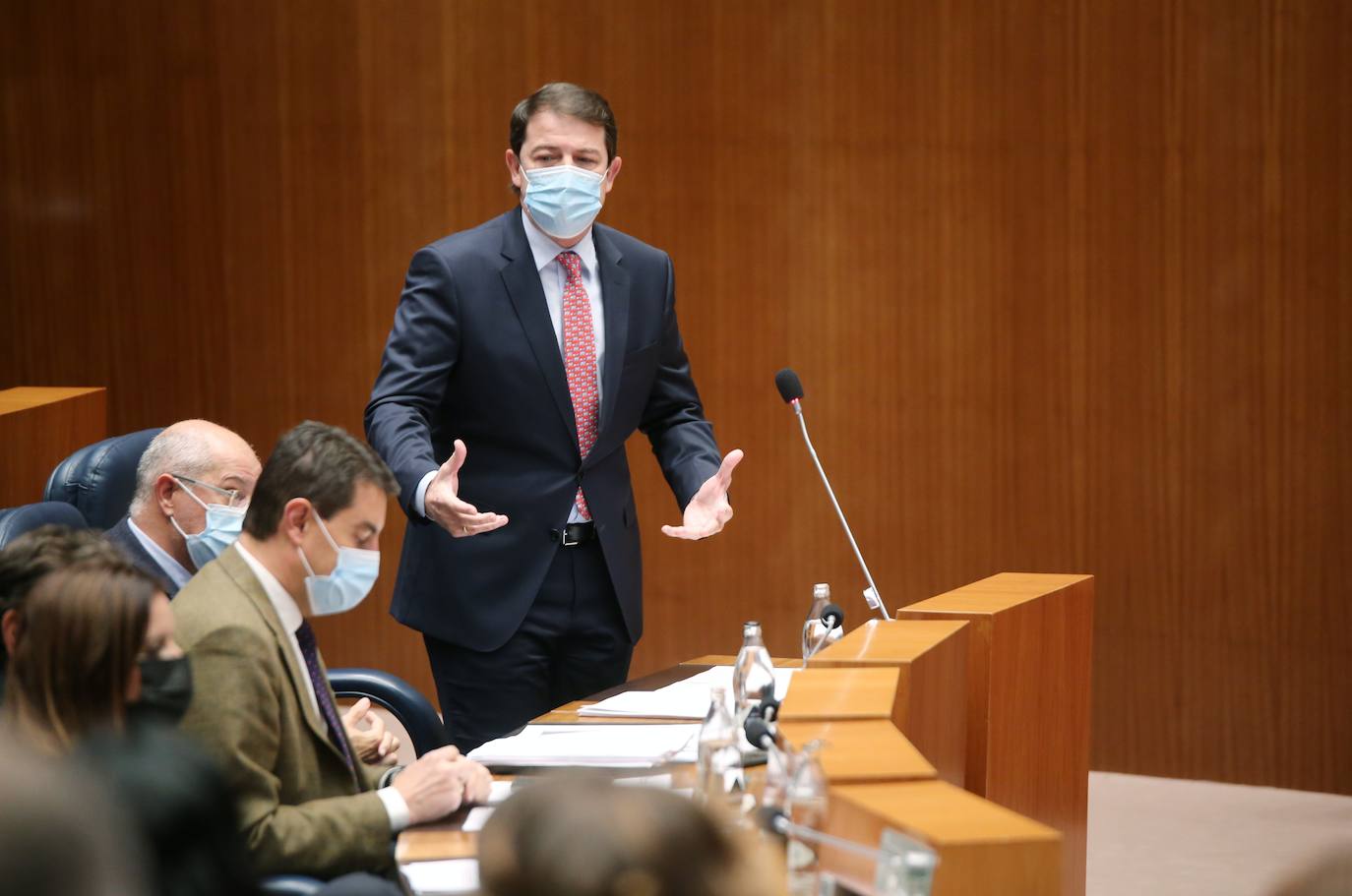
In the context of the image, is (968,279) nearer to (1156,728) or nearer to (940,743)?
(1156,728)

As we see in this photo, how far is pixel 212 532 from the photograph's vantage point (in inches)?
112

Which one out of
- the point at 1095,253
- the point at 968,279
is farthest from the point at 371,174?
the point at 1095,253

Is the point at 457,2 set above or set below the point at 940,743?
above

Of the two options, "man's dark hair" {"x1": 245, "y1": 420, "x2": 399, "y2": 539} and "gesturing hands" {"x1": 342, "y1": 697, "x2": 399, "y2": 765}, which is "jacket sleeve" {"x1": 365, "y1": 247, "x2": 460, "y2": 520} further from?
"man's dark hair" {"x1": 245, "y1": 420, "x2": 399, "y2": 539}

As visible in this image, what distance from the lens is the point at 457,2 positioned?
5328mm

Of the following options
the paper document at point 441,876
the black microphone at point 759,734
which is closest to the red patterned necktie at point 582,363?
the black microphone at point 759,734

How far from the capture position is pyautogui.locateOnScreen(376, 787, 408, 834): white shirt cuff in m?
1.94

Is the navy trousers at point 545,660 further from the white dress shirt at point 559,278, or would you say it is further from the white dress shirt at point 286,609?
the white dress shirt at point 286,609

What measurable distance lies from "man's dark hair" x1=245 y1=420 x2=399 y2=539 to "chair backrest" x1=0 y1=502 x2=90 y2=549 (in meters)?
0.76

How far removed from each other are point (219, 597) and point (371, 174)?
3.69 meters

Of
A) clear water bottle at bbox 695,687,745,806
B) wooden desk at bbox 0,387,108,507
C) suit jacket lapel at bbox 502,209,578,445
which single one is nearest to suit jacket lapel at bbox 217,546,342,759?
clear water bottle at bbox 695,687,745,806

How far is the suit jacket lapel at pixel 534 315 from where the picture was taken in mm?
2912

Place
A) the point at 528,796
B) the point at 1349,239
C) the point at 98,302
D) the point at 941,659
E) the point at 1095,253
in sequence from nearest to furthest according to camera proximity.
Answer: the point at 528,796, the point at 941,659, the point at 1349,239, the point at 1095,253, the point at 98,302

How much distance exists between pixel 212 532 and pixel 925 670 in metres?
1.38
